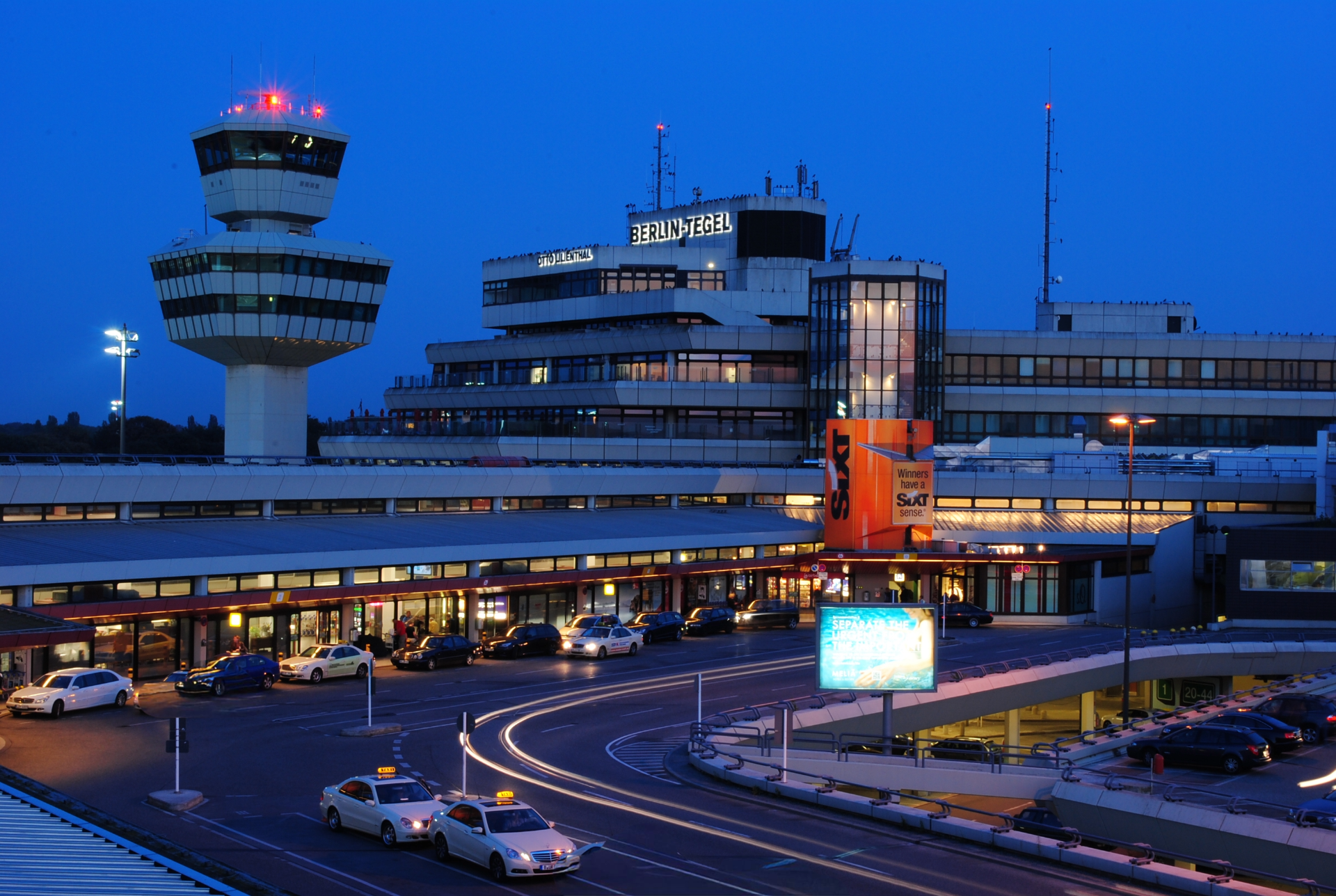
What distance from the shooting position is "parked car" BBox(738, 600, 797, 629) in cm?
7075

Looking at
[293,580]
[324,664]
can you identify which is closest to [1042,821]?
[324,664]

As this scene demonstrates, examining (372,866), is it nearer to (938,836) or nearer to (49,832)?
(49,832)

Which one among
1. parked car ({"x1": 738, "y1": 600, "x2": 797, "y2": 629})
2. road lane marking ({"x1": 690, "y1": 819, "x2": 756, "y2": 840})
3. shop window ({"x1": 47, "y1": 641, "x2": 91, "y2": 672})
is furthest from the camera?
parked car ({"x1": 738, "y1": 600, "x2": 797, "y2": 629})

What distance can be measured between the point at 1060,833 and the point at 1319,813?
6002mm

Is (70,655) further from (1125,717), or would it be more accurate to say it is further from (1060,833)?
(1125,717)

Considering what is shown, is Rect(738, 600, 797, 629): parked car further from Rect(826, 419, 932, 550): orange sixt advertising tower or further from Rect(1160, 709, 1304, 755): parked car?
Rect(1160, 709, 1304, 755): parked car

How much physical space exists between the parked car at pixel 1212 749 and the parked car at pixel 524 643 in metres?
25.5

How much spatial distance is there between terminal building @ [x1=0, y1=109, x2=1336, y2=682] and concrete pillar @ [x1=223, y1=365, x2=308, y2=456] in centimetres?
16

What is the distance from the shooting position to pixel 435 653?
5469 centimetres

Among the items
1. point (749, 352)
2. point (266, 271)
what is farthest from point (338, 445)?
point (266, 271)

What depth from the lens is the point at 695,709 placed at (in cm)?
4569

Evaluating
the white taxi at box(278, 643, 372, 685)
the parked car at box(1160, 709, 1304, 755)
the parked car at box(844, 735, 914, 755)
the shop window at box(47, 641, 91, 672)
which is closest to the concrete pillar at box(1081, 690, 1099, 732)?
the parked car at box(1160, 709, 1304, 755)

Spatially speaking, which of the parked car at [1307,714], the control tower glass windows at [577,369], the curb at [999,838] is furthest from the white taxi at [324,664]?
the control tower glass windows at [577,369]

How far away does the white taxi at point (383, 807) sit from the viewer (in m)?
27.6
